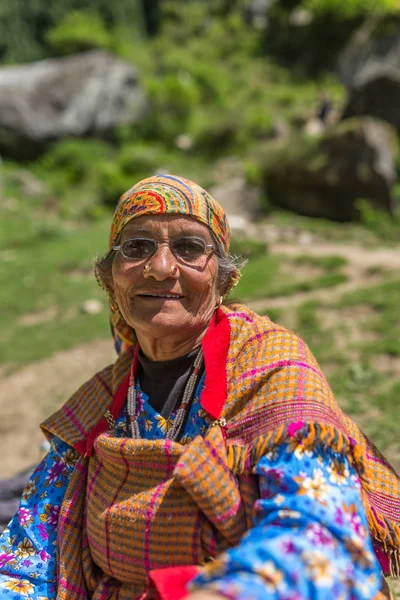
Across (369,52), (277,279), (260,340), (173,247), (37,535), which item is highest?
(369,52)

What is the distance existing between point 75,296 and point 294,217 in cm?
417

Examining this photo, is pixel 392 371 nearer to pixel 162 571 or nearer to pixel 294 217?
pixel 162 571

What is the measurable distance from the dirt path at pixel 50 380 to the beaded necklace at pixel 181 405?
2918 mm

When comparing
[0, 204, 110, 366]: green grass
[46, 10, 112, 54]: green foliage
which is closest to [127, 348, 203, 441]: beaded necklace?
[0, 204, 110, 366]: green grass

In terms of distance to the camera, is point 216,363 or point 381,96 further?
point 381,96

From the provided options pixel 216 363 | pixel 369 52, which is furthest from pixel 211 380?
pixel 369 52

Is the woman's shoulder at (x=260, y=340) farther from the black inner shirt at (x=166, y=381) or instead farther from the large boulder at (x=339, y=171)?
the large boulder at (x=339, y=171)

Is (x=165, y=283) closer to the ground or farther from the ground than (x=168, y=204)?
closer to the ground

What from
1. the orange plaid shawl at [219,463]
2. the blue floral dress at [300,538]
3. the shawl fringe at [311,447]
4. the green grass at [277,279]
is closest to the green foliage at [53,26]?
the green grass at [277,279]

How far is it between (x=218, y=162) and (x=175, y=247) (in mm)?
12179

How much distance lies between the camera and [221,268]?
6.50ft

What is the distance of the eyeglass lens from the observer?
1836 millimetres

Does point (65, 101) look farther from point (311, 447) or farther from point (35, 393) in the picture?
point (311, 447)

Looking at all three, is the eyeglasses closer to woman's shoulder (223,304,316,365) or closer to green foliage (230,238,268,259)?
woman's shoulder (223,304,316,365)
